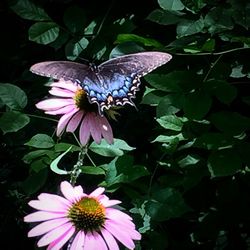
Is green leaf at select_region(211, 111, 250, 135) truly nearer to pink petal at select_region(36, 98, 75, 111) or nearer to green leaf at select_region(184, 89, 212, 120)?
green leaf at select_region(184, 89, 212, 120)

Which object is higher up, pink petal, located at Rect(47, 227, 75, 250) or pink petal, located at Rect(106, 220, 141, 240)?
pink petal, located at Rect(47, 227, 75, 250)

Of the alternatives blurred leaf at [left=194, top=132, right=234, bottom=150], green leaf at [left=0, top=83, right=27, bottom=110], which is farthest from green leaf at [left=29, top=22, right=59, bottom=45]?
blurred leaf at [left=194, top=132, right=234, bottom=150]

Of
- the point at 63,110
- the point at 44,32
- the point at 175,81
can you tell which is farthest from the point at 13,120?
the point at 175,81

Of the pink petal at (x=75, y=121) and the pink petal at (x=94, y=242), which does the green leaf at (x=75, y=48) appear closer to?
the pink petal at (x=75, y=121)

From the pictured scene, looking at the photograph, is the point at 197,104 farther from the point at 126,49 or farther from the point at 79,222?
the point at 79,222

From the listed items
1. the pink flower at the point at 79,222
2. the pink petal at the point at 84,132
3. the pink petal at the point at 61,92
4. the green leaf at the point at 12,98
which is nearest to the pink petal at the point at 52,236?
the pink flower at the point at 79,222

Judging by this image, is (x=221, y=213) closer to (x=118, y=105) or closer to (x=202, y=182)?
(x=202, y=182)

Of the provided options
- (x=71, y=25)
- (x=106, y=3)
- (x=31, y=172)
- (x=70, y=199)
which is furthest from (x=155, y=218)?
(x=106, y=3)
